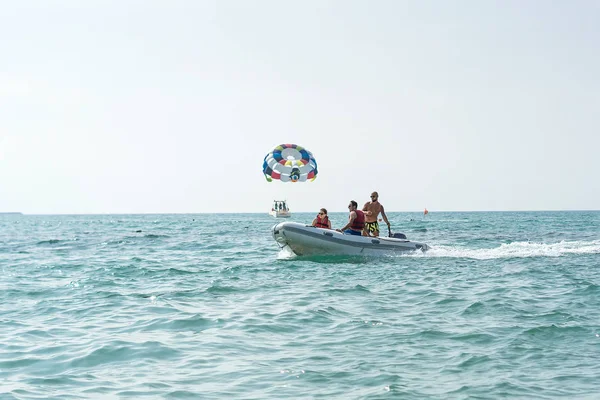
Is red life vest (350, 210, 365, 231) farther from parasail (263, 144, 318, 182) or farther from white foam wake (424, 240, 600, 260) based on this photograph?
parasail (263, 144, 318, 182)

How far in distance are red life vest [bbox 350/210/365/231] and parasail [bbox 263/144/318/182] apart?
16.1 metres

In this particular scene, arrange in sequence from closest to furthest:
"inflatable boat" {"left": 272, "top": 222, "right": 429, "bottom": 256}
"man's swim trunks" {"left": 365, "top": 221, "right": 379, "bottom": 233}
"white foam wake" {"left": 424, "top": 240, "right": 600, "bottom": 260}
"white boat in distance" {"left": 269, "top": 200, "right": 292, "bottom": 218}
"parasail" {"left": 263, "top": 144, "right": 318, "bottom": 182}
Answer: "inflatable boat" {"left": 272, "top": 222, "right": 429, "bottom": 256}
"man's swim trunks" {"left": 365, "top": 221, "right": 379, "bottom": 233}
"white foam wake" {"left": 424, "top": 240, "right": 600, "bottom": 260}
"parasail" {"left": 263, "top": 144, "right": 318, "bottom": 182}
"white boat in distance" {"left": 269, "top": 200, "right": 292, "bottom": 218}

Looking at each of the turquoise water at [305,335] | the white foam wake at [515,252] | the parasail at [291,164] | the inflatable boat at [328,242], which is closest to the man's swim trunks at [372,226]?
the inflatable boat at [328,242]

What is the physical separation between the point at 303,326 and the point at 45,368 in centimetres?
376

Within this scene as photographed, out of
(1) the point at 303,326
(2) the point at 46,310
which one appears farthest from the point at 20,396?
(2) the point at 46,310

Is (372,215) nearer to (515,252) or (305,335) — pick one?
(515,252)

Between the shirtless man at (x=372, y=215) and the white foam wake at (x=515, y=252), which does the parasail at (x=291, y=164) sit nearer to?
the white foam wake at (x=515, y=252)

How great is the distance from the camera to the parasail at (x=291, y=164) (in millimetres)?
35938

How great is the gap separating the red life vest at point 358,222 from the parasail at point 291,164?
1614 cm

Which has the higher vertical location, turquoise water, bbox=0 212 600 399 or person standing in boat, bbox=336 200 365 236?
person standing in boat, bbox=336 200 365 236

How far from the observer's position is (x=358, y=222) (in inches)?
790

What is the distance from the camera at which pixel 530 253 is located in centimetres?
2272

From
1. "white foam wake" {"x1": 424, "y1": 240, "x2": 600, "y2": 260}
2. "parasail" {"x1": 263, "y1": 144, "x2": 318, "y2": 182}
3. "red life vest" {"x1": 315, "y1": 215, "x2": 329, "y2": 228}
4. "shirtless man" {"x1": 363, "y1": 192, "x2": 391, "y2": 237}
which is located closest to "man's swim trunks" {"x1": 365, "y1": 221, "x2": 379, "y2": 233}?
"shirtless man" {"x1": 363, "y1": 192, "x2": 391, "y2": 237}

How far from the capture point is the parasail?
35.9 metres
